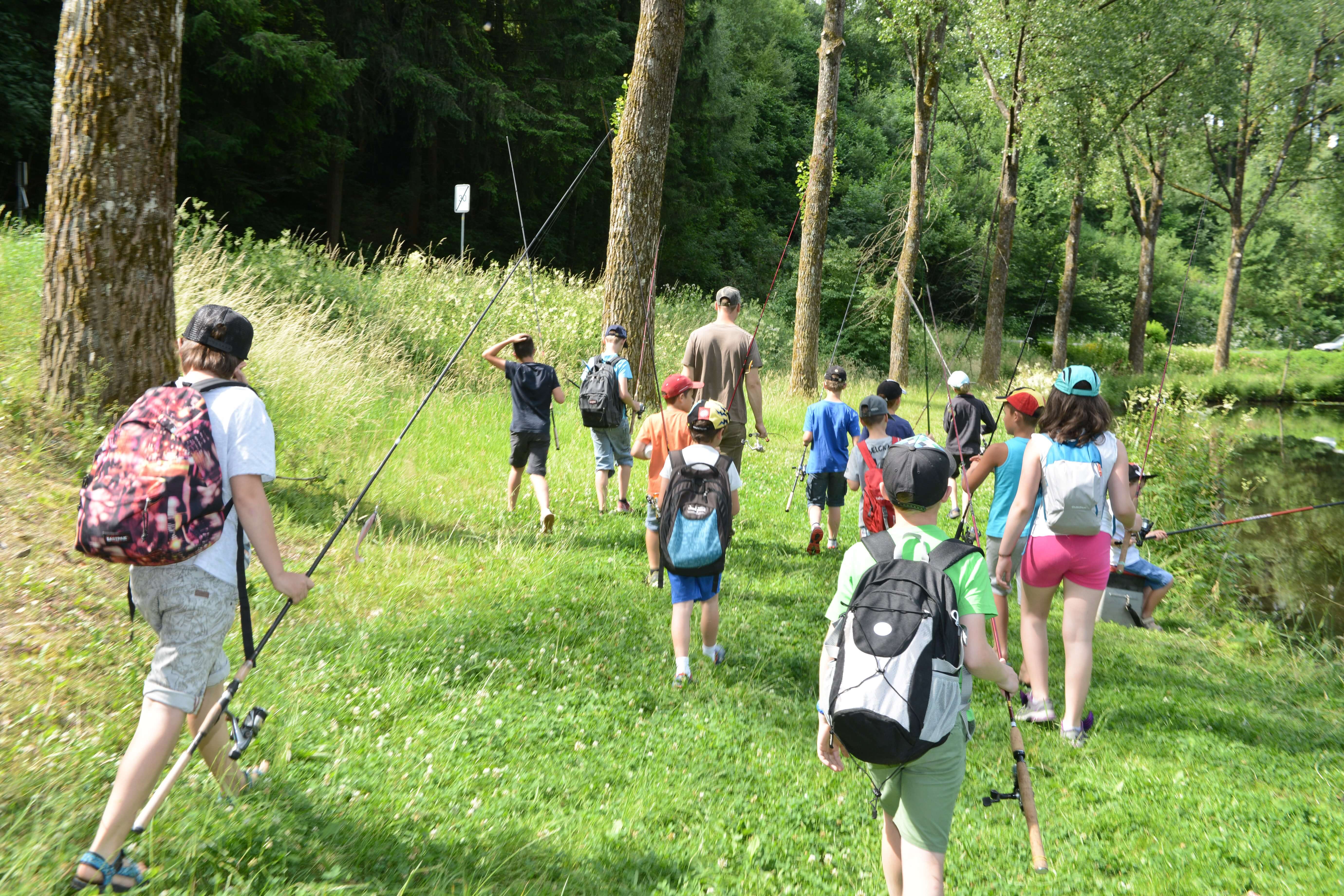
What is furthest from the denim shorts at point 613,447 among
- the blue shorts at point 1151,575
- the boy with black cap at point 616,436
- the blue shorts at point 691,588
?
the blue shorts at point 1151,575

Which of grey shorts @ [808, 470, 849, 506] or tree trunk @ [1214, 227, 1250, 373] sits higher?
tree trunk @ [1214, 227, 1250, 373]

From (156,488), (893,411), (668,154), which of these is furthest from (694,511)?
(668,154)

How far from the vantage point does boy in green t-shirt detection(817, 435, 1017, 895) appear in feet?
9.16

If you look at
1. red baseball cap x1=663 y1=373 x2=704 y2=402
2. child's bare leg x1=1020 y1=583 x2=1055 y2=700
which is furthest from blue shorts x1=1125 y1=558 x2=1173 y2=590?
red baseball cap x1=663 y1=373 x2=704 y2=402

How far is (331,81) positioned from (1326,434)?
2777cm

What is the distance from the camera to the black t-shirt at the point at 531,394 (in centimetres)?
749

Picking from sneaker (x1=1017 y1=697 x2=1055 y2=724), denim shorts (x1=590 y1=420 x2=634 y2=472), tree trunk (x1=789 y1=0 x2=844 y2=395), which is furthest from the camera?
tree trunk (x1=789 y1=0 x2=844 y2=395)

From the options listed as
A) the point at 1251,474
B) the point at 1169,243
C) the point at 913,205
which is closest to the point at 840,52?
the point at 913,205

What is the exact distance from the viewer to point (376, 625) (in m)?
5.10

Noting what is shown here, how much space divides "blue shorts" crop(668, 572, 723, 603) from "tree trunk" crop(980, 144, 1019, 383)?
20.8 m

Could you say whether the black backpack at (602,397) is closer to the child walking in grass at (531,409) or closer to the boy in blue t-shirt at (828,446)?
the child walking in grass at (531,409)

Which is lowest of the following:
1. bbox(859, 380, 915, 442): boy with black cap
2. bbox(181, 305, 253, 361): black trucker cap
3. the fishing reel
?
the fishing reel

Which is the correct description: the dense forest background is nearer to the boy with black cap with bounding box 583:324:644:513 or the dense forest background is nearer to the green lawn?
the boy with black cap with bounding box 583:324:644:513

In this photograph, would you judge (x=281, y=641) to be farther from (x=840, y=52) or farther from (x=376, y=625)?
(x=840, y=52)
